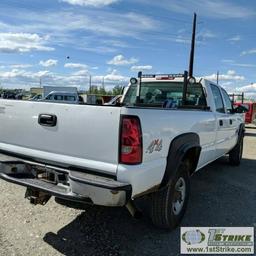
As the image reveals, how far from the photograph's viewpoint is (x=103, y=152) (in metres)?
3.32

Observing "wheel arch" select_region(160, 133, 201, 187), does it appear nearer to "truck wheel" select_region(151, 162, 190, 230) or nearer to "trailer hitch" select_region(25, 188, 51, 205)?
"truck wheel" select_region(151, 162, 190, 230)

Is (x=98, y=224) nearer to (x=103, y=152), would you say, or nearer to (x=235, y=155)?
(x=103, y=152)

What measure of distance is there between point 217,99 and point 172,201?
2678 millimetres

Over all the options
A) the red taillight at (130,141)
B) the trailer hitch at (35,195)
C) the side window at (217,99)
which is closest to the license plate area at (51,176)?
the trailer hitch at (35,195)

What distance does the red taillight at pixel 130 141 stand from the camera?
3.21 metres

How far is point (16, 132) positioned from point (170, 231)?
2133 mm

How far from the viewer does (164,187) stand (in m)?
3.81

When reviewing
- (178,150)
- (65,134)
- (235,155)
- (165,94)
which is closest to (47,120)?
(65,134)

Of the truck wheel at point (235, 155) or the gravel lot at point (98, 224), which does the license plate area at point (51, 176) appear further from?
the truck wheel at point (235, 155)

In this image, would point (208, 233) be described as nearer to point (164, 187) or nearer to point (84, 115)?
point (164, 187)

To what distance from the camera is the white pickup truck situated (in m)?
3.22

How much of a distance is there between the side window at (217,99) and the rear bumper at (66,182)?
3.31 meters

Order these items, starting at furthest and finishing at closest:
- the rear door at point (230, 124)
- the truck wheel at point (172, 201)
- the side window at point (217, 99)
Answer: the rear door at point (230, 124), the side window at point (217, 99), the truck wheel at point (172, 201)

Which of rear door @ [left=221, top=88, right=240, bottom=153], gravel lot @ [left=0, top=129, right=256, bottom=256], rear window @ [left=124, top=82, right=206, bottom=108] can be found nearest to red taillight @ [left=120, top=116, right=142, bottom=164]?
gravel lot @ [left=0, top=129, right=256, bottom=256]
